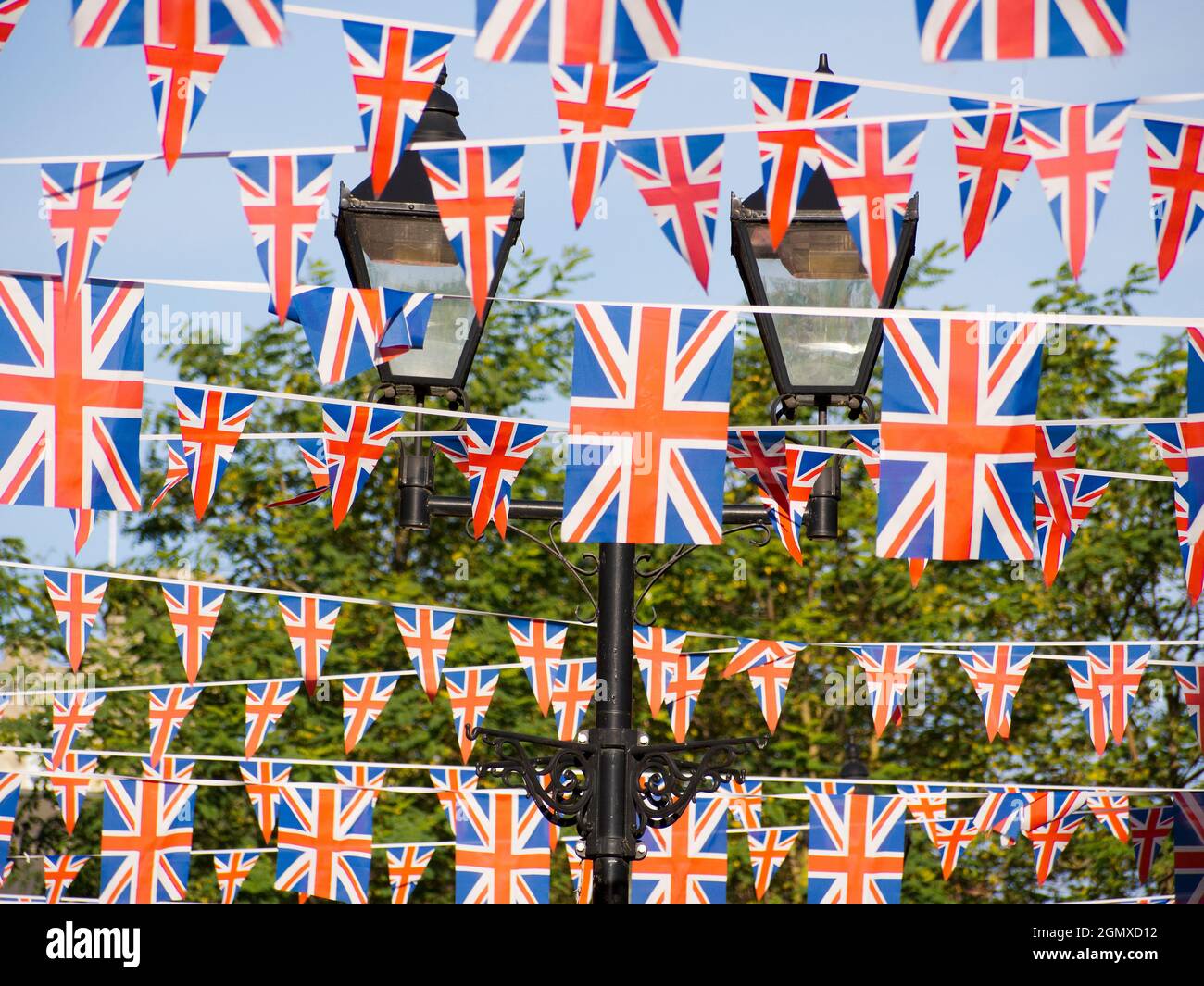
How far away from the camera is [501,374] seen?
19266mm

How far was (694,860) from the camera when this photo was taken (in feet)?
38.7

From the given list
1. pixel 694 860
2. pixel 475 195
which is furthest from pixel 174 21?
pixel 694 860

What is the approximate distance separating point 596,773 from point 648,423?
5.11 feet

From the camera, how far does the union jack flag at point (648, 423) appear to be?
6.94 meters

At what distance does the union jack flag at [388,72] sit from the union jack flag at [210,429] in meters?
3.22

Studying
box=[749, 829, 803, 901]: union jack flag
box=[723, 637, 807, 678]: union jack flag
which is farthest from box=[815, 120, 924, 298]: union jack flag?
box=[749, 829, 803, 901]: union jack flag

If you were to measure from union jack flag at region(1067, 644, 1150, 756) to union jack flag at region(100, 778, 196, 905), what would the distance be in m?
6.80

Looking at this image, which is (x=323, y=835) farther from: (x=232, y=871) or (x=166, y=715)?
(x=232, y=871)

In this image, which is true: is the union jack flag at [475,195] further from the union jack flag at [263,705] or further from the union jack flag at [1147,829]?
the union jack flag at [1147,829]

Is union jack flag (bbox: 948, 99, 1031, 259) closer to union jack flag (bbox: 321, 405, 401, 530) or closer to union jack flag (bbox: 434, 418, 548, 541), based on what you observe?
union jack flag (bbox: 434, 418, 548, 541)

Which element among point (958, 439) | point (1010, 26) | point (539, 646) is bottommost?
point (539, 646)

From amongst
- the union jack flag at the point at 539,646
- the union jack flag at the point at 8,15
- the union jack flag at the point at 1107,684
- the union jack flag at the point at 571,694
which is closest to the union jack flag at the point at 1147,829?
the union jack flag at the point at 1107,684
